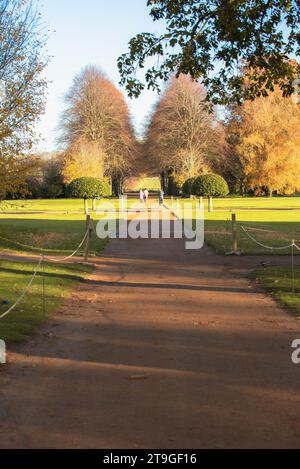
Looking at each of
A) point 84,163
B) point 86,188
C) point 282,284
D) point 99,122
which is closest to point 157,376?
point 282,284

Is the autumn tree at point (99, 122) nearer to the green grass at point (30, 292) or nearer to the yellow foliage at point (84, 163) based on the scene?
the yellow foliage at point (84, 163)

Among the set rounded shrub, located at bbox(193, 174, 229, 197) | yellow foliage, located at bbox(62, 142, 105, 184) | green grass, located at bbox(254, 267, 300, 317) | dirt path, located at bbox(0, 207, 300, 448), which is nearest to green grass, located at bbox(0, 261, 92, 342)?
dirt path, located at bbox(0, 207, 300, 448)

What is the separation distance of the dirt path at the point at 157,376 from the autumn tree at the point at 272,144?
59073 millimetres

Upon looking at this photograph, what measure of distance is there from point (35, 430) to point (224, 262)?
13.1 metres

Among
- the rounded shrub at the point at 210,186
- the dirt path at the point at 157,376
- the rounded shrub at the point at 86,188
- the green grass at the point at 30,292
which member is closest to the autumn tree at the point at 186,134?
the rounded shrub at the point at 210,186

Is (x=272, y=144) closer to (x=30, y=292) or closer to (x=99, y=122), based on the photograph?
(x=99, y=122)

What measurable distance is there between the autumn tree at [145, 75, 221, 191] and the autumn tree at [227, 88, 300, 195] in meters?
8.99

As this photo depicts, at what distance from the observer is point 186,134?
265 ft

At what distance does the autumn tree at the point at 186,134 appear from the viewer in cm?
7975

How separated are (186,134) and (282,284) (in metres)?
69.5

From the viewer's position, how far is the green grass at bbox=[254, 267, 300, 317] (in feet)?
35.3

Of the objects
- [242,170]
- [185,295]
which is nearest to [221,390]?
[185,295]

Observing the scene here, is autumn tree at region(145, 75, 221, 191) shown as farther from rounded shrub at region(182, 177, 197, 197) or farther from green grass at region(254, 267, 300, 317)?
green grass at region(254, 267, 300, 317)

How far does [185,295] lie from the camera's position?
38.8ft
